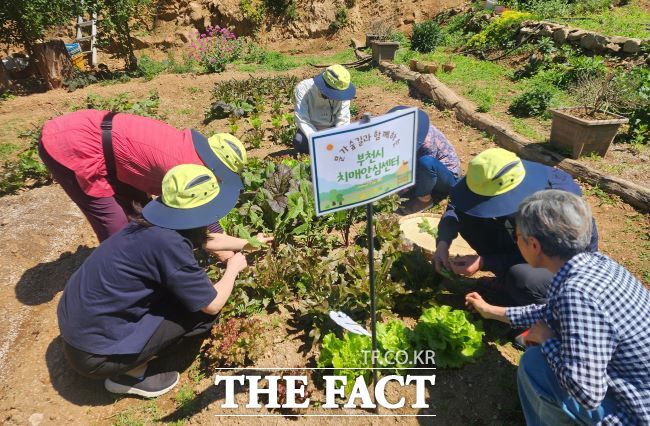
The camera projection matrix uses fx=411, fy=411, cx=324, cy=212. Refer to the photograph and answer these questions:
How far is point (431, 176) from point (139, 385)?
3299mm

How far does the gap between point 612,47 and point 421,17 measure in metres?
9.01

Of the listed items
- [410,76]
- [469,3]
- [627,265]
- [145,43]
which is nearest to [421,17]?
[469,3]

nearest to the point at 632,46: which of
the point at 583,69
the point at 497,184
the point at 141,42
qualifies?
the point at 583,69

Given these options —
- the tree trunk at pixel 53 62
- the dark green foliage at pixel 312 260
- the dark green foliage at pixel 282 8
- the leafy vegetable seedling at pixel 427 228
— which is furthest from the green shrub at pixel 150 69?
the leafy vegetable seedling at pixel 427 228

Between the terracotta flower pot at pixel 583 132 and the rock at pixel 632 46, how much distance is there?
3.17 m

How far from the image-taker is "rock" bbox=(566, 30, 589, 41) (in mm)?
8365

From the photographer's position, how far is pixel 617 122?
5.01 m

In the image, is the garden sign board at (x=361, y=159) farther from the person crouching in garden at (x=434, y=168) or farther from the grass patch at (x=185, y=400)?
the person crouching in garden at (x=434, y=168)

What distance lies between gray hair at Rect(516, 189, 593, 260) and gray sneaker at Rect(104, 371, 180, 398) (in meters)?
2.54

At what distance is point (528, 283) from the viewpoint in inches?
106

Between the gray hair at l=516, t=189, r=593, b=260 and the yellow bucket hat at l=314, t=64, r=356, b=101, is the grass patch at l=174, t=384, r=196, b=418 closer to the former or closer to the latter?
the gray hair at l=516, t=189, r=593, b=260

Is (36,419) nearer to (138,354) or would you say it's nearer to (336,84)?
(138,354)

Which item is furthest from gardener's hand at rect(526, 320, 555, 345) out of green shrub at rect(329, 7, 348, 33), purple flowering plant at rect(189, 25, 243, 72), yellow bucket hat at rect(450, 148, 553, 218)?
green shrub at rect(329, 7, 348, 33)

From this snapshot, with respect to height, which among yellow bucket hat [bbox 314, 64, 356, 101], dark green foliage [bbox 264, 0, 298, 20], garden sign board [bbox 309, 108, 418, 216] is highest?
dark green foliage [bbox 264, 0, 298, 20]
